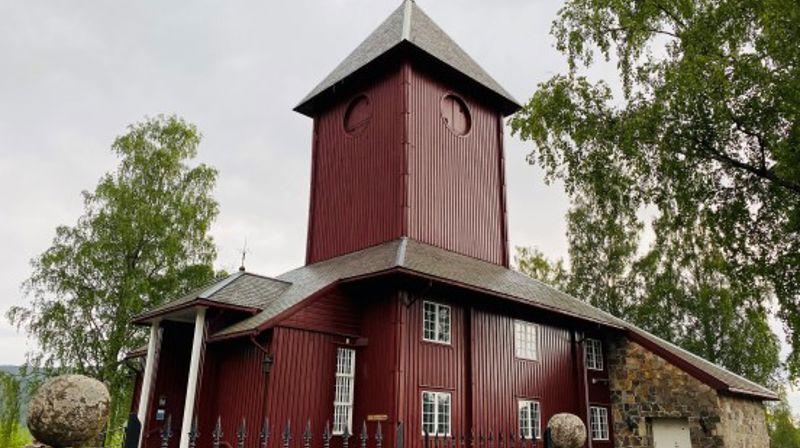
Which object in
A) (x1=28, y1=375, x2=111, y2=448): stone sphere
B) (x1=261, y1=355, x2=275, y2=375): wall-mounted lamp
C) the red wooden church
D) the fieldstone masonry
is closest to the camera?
(x1=28, y1=375, x2=111, y2=448): stone sphere

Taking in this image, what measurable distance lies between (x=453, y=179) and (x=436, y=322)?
5.32m

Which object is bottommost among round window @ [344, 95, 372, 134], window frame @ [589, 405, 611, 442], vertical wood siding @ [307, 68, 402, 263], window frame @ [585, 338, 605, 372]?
window frame @ [589, 405, 611, 442]

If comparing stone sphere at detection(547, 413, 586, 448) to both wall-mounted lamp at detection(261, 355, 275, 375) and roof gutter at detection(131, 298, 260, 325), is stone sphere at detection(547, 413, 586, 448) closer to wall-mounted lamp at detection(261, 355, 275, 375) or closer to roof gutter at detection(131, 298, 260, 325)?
wall-mounted lamp at detection(261, 355, 275, 375)

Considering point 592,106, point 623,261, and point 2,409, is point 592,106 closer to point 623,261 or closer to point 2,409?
point 623,261

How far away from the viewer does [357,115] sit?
57.6ft

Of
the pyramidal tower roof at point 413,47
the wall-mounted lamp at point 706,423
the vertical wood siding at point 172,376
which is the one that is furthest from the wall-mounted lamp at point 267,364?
the wall-mounted lamp at point 706,423

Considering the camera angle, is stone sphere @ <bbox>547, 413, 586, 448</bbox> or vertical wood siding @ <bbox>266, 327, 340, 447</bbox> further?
vertical wood siding @ <bbox>266, 327, 340, 447</bbox>

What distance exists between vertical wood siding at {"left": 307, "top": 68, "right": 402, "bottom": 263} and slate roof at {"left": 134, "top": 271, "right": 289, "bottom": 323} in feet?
8.73

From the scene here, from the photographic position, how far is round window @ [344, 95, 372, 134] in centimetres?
1709

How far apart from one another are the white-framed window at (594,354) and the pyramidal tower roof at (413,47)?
8027mm

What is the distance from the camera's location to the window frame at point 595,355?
16609mm

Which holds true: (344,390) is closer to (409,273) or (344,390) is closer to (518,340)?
(409,273)

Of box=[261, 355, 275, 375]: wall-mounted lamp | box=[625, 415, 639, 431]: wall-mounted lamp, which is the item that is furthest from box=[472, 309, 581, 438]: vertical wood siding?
box=[261, 355, 275, 375]: wall-mounted lamp

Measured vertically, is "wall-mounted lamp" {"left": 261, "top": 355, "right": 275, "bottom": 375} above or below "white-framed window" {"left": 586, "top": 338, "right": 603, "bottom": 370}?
below
